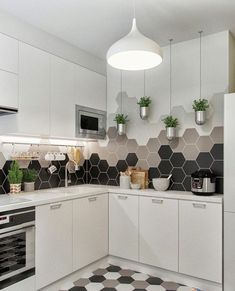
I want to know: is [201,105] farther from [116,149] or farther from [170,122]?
[116,149]

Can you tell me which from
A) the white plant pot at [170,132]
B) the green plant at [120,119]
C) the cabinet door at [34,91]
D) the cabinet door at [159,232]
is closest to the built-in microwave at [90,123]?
the green plant at [120,119]

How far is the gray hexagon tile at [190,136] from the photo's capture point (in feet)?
10.0

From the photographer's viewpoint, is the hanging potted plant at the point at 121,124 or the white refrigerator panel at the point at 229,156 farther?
the hanging potted plant at the point at 121,124

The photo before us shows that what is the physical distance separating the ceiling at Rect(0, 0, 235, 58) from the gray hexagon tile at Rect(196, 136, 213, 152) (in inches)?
43.7

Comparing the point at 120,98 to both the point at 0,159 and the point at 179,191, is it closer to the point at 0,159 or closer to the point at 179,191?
the point at 179,191

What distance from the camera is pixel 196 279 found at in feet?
8.62

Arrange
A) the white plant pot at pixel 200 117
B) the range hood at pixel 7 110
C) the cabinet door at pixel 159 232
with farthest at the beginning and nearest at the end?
the white plant pot at pixel 200 117
the cabinet door at pixel 159 232
the range hood at pixel 7 110

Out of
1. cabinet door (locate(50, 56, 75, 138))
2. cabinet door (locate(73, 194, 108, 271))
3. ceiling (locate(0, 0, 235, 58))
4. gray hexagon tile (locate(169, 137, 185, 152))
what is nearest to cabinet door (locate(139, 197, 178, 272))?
cabinet door (locate(73, 194, 108, 271))

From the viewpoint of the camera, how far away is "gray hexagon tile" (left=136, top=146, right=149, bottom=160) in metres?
3.39

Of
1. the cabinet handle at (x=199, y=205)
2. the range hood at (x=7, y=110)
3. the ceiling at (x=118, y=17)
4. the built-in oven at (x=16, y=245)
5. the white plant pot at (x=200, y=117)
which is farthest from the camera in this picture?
the white plant pot at (x=200, y=117)

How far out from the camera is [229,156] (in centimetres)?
242

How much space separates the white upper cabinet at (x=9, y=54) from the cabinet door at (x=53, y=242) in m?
1.27

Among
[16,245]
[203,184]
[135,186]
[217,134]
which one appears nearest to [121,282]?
[135,186]

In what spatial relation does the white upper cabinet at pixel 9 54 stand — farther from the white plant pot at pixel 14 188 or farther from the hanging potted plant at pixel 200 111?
the hanging potted plant at pixel 200 111
